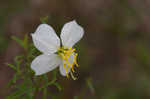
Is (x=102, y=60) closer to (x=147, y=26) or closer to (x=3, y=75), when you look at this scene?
(x=147, y=26)

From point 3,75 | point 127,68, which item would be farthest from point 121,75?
point 3,75

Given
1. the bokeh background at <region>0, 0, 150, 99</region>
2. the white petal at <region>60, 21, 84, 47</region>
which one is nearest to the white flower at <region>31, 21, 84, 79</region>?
the white petal at <region>60, 21, 84, 47</region>

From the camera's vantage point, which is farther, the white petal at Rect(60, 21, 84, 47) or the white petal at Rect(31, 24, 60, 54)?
the white petal at Rect(60, 21, 84, 47)

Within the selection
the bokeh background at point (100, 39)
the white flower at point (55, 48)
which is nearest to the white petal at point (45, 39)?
the white flower at point (55, 48)

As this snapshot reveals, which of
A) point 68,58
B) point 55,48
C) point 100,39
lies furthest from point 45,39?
point 100,39

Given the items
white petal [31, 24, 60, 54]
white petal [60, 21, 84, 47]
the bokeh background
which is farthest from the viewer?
the bokeh background

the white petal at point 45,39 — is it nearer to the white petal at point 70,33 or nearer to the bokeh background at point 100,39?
the white petal at point 70,33

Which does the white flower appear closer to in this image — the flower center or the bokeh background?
the flower center
